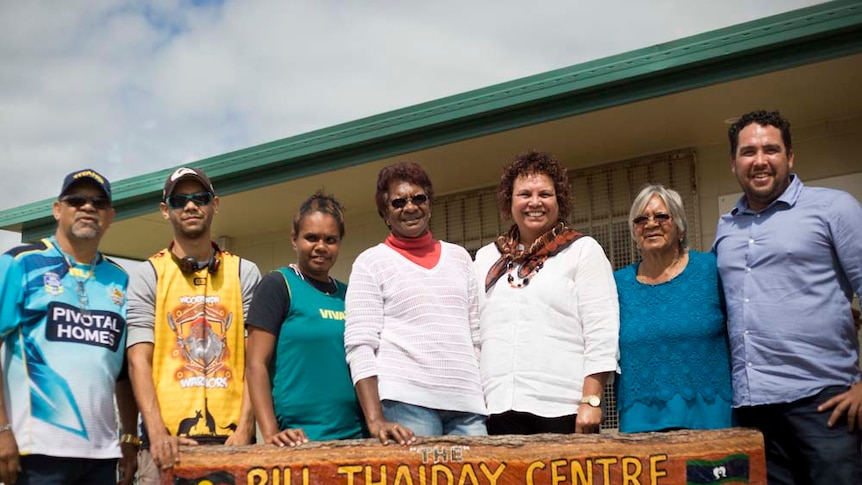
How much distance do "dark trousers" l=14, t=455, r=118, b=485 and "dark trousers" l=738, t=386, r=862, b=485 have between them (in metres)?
2.76

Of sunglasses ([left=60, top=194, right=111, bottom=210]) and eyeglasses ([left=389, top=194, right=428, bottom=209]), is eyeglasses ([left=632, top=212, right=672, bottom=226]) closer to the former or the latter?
eyeglasses ([left=389, top=194, right=428, bottom=209])

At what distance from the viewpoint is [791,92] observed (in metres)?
6.13

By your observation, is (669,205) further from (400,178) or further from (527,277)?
(400,178)

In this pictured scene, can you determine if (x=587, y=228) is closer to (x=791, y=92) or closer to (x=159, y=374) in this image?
(x=791, y=92)

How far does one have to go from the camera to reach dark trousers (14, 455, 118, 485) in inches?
147

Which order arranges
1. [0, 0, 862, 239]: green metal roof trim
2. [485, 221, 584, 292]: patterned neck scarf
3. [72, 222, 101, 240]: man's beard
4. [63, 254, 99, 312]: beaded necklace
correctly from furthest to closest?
1. [0, 0, 862, 239]: green metal roof trim
2. [72, 222, 101, 240]: man's beard
3. [63, 254, 99, 312]: beaded necklace
4. [485, 221, 584, 292]: patterned neck scarf

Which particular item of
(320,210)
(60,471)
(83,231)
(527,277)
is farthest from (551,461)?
(83,231)

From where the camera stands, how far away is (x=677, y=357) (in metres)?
3.65

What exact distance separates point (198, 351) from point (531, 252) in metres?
1.50

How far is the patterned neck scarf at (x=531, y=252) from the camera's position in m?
3.84

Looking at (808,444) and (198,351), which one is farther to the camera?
(198,351)

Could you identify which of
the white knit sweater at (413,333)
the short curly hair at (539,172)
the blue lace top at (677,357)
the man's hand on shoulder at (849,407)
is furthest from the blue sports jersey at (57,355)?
the man's hand on shoulder at (849,407)

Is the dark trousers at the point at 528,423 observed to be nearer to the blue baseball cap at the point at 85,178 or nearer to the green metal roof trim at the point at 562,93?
the blue baseball cap at the point at 85,178

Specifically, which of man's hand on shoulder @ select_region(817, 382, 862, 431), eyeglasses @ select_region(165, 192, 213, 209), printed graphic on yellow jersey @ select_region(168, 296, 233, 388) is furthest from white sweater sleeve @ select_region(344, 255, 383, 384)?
man's hand on shoulder @ select_region(817, 382, 862, 431)
